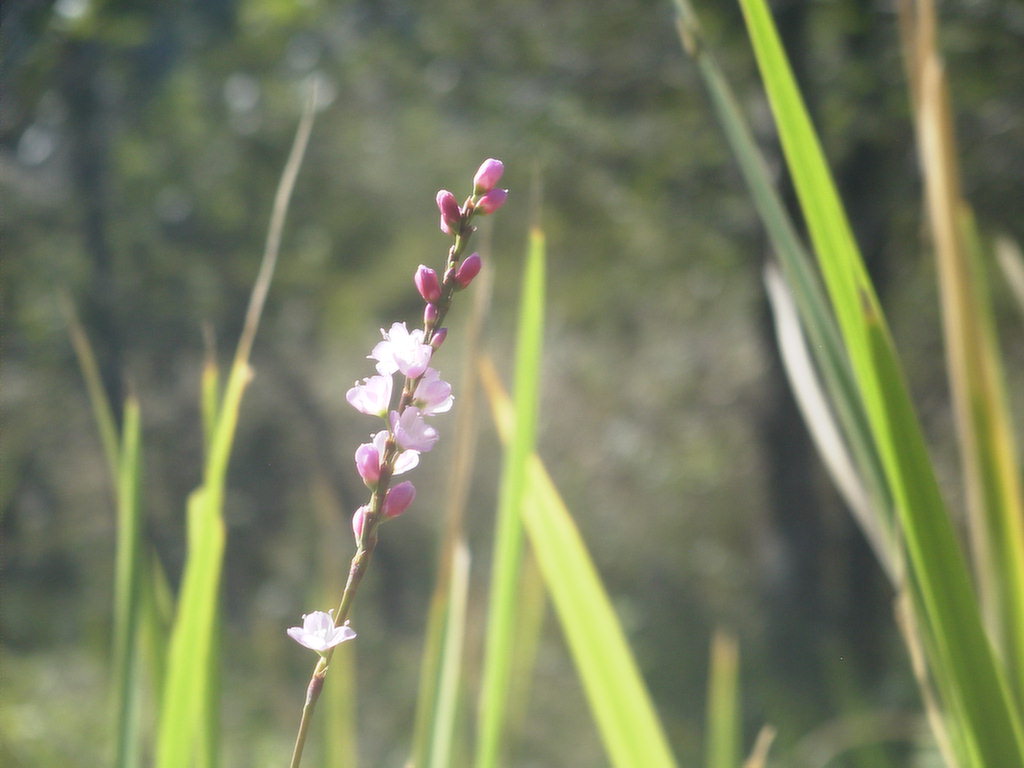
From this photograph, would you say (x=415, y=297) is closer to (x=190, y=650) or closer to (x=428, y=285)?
(x=190, y=650)

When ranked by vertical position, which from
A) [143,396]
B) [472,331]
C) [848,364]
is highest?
[143,396]

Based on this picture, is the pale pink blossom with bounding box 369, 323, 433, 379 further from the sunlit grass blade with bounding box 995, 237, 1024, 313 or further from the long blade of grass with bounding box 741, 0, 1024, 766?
the sunlit grass blade with bounding box 995, 237, 1024, 313

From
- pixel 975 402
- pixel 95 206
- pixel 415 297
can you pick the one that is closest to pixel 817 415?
pixel 975 402

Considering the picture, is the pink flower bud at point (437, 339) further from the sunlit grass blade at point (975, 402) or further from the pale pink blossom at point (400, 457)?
the sunlit grass blade at point (975, 402)

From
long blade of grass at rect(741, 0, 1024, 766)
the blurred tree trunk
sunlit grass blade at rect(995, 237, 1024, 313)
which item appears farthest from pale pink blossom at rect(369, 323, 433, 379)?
the blurred tree trunk

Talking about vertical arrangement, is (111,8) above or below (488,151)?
below

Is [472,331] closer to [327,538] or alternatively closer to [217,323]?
[327,538]

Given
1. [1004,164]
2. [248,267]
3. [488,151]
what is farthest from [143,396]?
[1004,164]

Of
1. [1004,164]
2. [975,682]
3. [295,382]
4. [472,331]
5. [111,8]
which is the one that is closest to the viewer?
[975,682]
